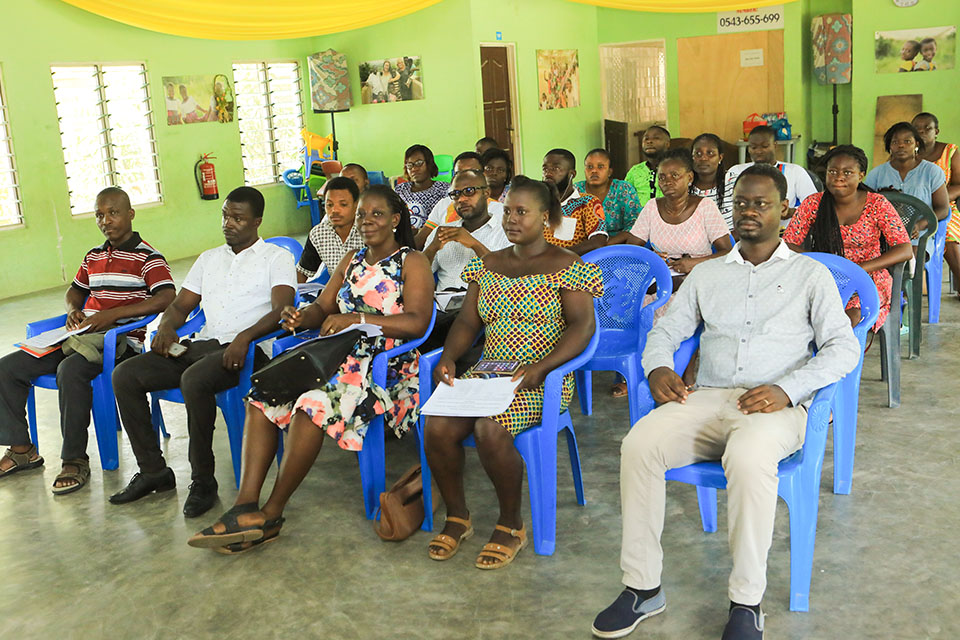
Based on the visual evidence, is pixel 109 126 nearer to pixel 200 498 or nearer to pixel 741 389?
pixel 200 498

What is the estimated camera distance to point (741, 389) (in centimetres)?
276

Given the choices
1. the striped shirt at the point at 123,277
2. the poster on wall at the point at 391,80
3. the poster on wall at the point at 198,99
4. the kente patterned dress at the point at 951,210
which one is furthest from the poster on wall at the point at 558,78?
the striped shirt at the point at 123,277

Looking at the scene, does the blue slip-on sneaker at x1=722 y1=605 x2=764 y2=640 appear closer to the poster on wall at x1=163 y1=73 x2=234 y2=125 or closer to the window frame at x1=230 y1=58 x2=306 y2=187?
the poster on wall at x1=163 y1=73 x2=234 y2=125

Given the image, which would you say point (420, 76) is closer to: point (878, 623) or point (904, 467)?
point (904, 467)

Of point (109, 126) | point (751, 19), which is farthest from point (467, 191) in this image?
point (751, 19)

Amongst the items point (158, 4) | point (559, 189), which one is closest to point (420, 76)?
point (158, 4)

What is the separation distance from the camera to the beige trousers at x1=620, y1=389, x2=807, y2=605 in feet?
7.91

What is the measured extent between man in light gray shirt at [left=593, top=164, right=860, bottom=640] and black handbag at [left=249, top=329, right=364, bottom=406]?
1118 mm

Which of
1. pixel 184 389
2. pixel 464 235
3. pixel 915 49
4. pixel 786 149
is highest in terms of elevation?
pixel 915 49

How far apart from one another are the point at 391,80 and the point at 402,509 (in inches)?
374

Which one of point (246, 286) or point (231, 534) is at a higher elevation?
point (246, 286)

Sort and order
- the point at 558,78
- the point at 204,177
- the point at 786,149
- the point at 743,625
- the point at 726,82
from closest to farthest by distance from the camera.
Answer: the point at 743,625 < the point at 204,177 < the point at 786,149 < the point at 726,82 < the point at 558,78

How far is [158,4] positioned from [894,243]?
690cm

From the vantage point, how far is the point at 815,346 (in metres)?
2.79
